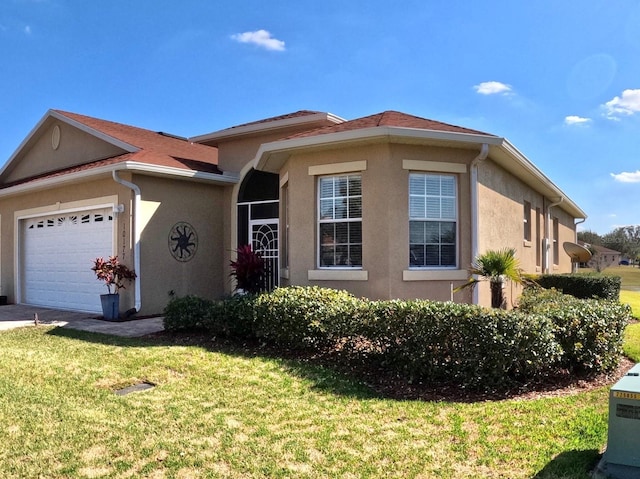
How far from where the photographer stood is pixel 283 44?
1236 cm

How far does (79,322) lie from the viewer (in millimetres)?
11094

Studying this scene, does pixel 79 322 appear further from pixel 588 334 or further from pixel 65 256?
pixel 588 334

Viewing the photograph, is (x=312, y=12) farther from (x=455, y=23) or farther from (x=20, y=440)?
(x=20, y=440)

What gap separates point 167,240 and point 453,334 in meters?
8.60

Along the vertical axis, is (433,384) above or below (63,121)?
below

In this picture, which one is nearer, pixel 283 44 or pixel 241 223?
pixel 283 44

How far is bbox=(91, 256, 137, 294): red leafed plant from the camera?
11391mm

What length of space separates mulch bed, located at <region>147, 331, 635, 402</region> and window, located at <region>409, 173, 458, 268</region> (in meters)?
3.11

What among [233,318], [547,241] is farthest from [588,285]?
[233,318]

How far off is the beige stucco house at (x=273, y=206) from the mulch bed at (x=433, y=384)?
2431mm

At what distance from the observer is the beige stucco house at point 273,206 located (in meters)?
9.31

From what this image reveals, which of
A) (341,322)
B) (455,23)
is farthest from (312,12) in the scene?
(341,322)

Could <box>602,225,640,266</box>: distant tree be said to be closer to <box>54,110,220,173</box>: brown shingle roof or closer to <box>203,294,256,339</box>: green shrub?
<box>54,110,220,173</box>: brown shingle roof

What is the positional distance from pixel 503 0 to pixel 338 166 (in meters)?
4.48
